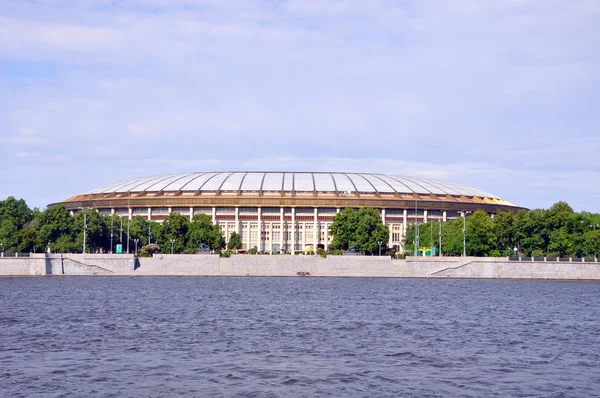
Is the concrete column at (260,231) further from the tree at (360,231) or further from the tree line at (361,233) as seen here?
the tree at (360,231)

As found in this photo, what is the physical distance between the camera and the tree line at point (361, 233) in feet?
351

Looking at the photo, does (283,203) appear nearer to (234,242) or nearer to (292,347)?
(234,242)

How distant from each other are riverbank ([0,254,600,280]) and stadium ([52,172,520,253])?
29210 millimetres

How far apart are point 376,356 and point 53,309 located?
80.5ft

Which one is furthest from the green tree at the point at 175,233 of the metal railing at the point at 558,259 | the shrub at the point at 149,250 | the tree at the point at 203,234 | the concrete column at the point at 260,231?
the metal railing at the point at 558,259

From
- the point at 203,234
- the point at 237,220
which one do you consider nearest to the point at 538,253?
the point at 203,234

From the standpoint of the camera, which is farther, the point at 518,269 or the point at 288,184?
the point at 288,184

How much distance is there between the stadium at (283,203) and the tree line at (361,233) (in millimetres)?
10439

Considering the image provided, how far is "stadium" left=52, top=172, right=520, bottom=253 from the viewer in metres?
130

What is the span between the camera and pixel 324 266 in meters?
102

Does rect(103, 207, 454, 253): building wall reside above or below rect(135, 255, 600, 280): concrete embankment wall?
above

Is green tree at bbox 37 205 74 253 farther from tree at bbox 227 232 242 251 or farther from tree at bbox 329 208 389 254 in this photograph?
tree at bbox 329 208 389 254

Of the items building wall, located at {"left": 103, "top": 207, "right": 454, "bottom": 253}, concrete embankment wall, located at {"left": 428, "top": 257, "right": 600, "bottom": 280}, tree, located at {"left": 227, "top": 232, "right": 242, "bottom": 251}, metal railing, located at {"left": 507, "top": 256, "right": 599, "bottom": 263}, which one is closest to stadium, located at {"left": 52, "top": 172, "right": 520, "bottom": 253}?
building wall, located at {"left": 103, "top": 207, "right": 454, "bottom": 253}

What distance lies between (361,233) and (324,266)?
47.8ft
